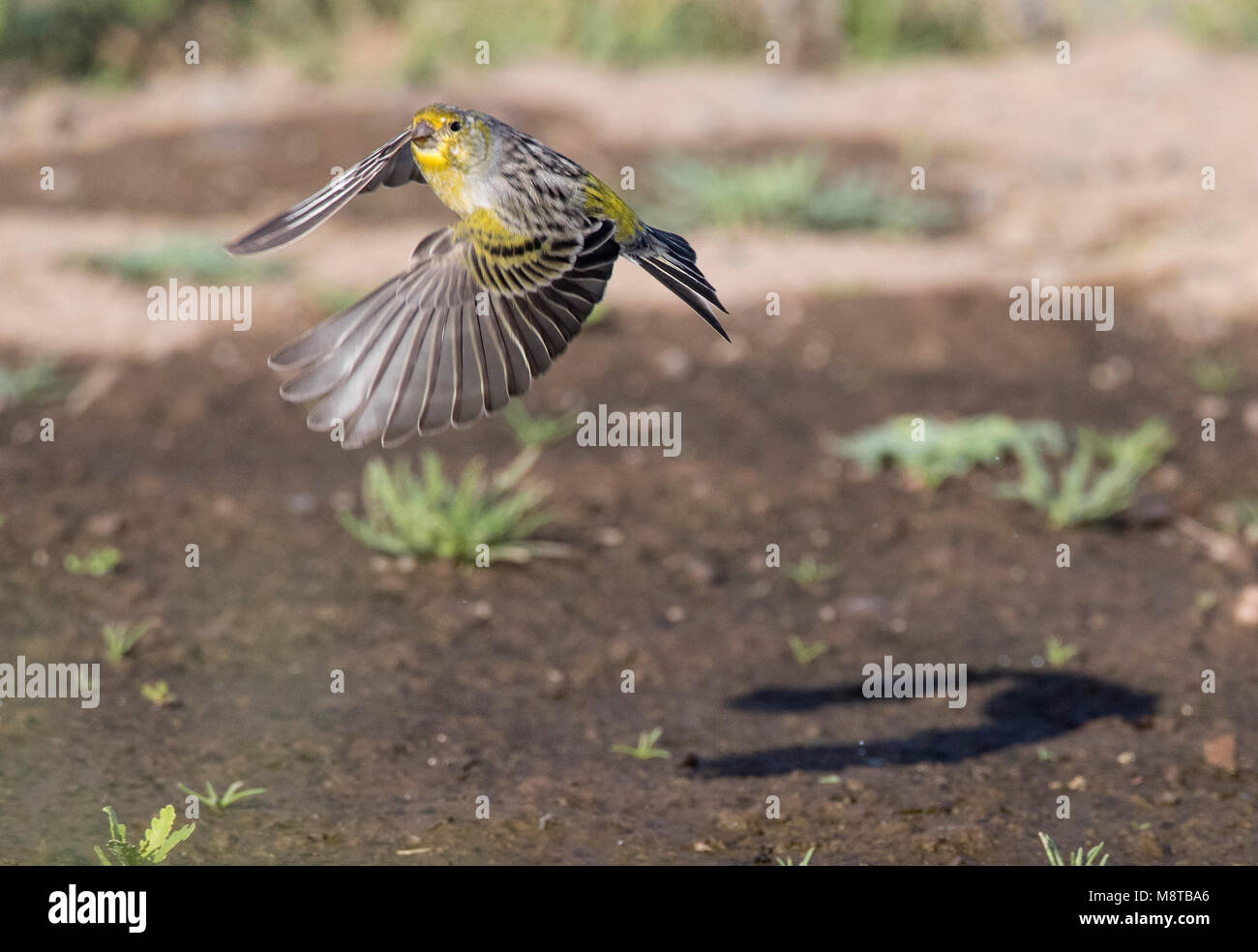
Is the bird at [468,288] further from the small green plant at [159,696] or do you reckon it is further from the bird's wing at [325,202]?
the small green plant at [159,696]

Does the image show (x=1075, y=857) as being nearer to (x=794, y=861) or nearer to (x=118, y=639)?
(x=794, y=861)

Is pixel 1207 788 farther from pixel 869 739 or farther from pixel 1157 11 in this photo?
pixel 1157 11

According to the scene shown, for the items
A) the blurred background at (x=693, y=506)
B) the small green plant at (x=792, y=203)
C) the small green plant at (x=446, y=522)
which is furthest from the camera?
the small green plant at (x=792, y=203)

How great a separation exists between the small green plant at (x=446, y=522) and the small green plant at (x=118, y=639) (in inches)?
34.1

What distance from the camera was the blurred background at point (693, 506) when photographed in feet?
13.0

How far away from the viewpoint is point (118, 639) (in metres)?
4.55

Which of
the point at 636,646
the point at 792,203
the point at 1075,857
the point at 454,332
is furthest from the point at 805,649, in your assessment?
the point at 792,203

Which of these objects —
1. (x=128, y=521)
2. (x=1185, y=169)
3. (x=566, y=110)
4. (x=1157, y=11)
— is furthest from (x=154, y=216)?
(x=1157, y=11)

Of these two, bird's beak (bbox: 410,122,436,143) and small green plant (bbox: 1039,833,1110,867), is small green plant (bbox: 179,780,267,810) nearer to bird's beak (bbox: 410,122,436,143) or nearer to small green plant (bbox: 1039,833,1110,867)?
bird's beak (bbox: 410,122,436,143)

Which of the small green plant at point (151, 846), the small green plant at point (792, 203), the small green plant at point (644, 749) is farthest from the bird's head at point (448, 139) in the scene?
the small green plant at point (792, 203)

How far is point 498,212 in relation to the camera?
345 centimetres

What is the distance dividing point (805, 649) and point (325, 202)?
2.37 metres

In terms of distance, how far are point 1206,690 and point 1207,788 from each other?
2.10 feet

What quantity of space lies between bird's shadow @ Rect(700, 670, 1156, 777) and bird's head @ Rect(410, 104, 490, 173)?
1.82 meters
